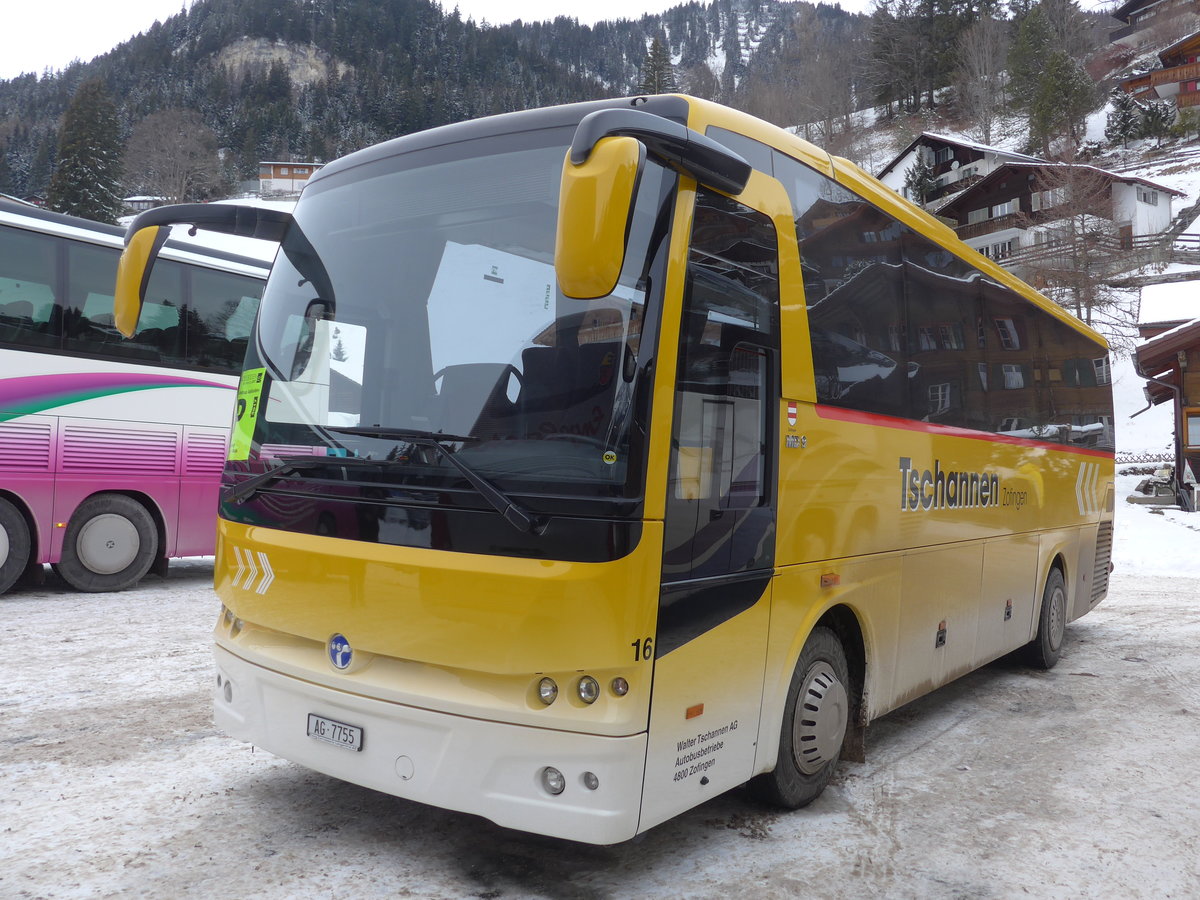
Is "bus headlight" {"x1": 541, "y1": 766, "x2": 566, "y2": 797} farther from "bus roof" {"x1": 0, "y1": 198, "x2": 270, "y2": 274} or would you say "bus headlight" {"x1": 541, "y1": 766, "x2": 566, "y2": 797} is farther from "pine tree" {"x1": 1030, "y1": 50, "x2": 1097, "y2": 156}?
"pine tree" {"x1": 1030, "y1": 50, "x2": 1097, "y2": 156}

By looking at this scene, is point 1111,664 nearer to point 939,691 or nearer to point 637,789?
point 939,691

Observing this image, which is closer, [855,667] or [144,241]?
[144,241]

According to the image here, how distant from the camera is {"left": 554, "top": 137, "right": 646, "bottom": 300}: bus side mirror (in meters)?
2.91

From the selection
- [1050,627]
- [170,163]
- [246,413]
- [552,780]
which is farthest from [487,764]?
[170,163]

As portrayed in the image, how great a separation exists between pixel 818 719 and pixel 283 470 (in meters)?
2.67

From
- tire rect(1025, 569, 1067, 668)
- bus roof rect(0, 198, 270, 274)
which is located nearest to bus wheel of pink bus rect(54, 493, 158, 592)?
bus roof rect(0, 198, 270, 274)

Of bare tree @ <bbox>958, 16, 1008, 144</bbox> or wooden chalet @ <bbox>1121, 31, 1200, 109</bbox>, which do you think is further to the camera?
bare tree @ <bbox>958, 16, 1008, 144</bbox>

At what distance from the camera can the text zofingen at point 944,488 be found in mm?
5512

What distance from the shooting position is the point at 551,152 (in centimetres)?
376

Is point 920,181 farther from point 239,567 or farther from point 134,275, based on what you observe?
point 239,567

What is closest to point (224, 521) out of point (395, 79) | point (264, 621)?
point (264, 621)

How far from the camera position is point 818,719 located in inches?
180

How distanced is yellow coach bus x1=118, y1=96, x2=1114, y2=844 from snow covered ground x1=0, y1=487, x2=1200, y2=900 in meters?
0.34

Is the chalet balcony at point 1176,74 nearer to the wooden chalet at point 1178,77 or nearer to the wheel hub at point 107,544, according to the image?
the wooden chalet at point 1178,77
